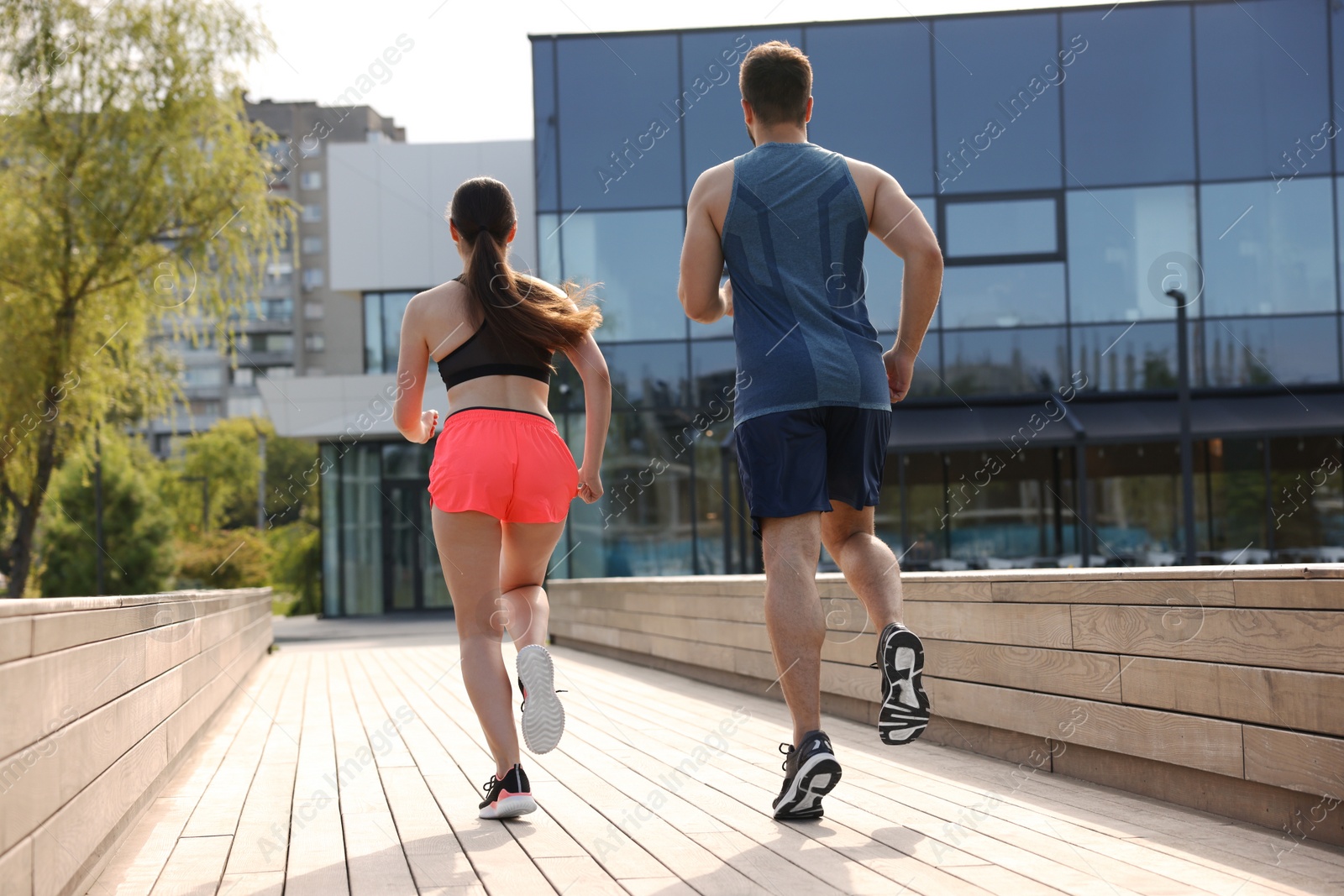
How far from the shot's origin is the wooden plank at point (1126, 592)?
3141mm

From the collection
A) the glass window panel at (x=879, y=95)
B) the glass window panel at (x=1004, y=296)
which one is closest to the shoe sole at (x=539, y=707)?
the glass window panel at (x=1004, y=296)

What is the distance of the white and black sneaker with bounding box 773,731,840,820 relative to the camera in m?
3.07

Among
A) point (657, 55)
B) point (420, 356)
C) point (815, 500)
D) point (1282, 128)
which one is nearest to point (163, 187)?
point (657, 55)

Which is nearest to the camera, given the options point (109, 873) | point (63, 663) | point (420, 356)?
point (63, 663)

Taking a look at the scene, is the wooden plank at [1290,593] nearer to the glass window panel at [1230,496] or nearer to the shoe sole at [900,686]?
the shoe sole at [900,686]

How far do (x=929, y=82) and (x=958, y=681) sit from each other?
1625 cm

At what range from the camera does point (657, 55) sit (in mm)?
19547

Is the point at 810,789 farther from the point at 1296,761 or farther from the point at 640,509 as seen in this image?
the point at 640,509

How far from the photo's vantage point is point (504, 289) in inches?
142

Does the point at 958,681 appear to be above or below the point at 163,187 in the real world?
below

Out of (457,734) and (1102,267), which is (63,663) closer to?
(457,734)

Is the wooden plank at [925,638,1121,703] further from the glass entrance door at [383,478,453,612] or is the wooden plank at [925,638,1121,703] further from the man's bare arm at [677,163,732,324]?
the glass entrance door at [383,478,453,612]

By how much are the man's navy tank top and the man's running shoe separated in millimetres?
1166

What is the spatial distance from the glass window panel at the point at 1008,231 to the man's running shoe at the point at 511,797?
16.5 metres
